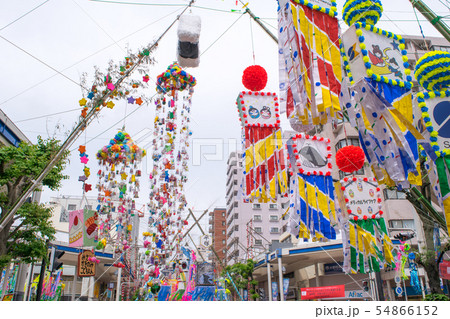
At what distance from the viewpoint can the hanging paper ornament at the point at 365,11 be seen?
6.43 m

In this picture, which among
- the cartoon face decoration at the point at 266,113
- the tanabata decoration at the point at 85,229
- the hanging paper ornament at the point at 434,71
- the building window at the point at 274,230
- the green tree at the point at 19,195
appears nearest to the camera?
the hanging paper ornament at the point at 434,71

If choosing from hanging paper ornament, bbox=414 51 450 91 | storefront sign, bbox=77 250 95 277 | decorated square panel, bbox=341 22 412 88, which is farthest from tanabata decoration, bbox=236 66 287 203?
storefront sign, bbox=77 250 95 277

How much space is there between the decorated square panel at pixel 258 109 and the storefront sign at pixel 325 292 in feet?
37.1

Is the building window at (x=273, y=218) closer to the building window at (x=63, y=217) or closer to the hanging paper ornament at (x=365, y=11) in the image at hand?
the building window at (x=63, y=217)

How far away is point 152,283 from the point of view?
9938 millimetres

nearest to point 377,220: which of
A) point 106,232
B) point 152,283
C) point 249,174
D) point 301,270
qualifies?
point 249,174

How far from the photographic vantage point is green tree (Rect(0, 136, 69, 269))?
1219 centimetres

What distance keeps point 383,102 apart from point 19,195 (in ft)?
42.1

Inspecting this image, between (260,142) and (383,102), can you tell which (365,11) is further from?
(260,142)

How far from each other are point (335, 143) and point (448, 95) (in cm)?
2337

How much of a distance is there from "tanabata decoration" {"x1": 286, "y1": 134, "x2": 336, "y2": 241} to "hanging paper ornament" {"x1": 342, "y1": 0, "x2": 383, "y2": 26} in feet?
12.4

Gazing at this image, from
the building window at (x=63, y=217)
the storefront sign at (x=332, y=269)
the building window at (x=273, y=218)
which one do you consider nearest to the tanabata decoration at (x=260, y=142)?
the storefront sign at (x=332, y=269)

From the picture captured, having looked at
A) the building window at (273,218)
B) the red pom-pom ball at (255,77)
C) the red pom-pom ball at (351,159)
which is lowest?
the red pom-pom ball at (351,159)

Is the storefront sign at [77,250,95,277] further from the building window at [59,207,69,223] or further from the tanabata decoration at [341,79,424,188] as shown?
the building window at [59,207,69,223]
